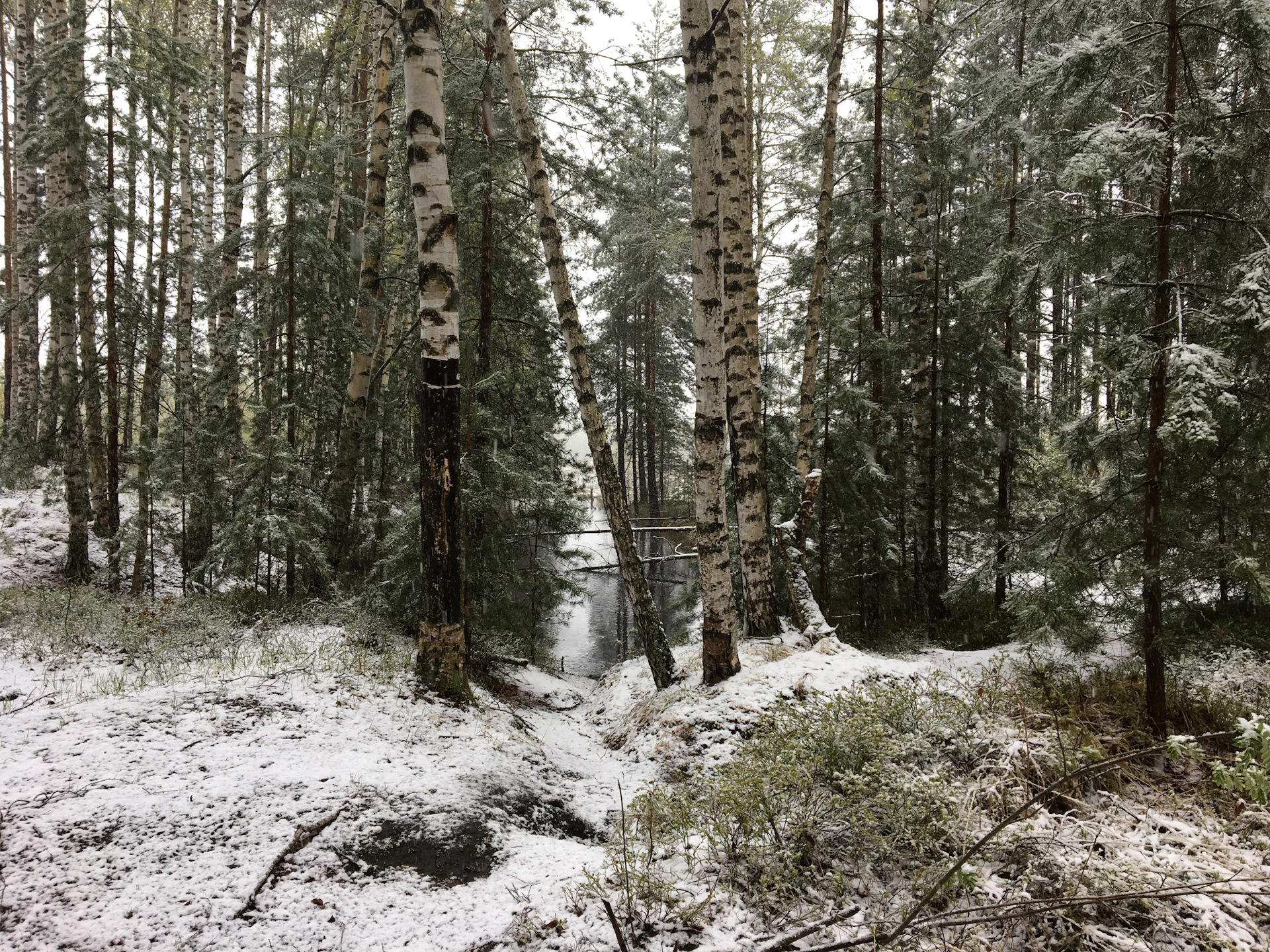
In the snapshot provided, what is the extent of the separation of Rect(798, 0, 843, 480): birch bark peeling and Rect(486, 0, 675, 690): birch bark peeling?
11.0ft

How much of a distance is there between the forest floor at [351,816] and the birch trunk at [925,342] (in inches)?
192

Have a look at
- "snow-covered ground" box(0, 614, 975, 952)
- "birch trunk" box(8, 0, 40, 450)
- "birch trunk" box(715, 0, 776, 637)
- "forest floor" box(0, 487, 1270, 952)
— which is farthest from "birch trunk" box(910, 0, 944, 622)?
"birch trunk" box(8, 0, 40, 450)

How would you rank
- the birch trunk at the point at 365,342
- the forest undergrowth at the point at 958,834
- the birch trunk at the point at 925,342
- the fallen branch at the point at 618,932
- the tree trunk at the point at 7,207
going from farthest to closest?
the tree trunk at the point at 7,207, the birch trunk at the point at 925,342, the birch trunk at the point at 365,342, the forest undergrowth at the point at 958,834, the fallen branch at the point at 618,932

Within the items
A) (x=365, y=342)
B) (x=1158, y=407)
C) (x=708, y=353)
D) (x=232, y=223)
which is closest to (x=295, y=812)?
(x=708, y=353)

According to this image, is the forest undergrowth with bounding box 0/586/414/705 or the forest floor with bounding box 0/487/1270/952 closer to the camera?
the forest floor with bounding box 0/487/1270/952

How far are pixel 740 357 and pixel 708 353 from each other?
36.5 inches

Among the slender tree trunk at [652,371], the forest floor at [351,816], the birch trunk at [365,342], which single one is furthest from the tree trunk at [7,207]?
the slender tree trunk at [652,371]

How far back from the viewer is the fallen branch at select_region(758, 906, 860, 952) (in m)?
2.45

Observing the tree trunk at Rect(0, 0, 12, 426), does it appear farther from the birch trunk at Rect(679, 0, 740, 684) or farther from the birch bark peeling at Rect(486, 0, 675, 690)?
the birch trunk at Rect(679, 0, 740, 684)

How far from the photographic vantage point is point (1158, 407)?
4305 mm

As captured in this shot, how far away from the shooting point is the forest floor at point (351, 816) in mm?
2555

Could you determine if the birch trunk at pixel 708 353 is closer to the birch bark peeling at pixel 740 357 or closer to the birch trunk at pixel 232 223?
the birch bark peeling at pixel 740 357

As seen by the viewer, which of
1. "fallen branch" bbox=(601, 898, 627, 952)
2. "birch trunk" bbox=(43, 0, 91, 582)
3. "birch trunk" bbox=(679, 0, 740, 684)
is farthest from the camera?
"birch trunk" bbox=(43, 0, 91, 582)

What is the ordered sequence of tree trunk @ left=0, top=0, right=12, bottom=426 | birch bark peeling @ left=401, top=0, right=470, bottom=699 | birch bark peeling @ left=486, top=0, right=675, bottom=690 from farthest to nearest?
tree trunk @ left=0, top=0, right=12, bottom=426, birch bark peeling @ left=486, top=0, right=675, bottom=690, birch bark peeling @ left=401, top=0, right=470, bottom=699
